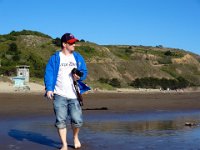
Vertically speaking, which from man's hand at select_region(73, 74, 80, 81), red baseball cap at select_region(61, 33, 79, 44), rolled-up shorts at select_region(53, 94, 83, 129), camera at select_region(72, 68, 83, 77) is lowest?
rolled-up shorts at select_region(53, 94, 83, 129)

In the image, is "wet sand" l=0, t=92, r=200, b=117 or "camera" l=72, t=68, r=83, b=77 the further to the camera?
"wet sand" l=0, t=92, r=200, b=117

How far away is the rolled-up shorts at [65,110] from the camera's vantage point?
21.0 feet

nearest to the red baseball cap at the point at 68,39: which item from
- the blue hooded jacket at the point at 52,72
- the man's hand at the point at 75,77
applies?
the blue hooded jacket at the point at 52,72

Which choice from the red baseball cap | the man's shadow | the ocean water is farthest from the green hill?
the red baseball cap

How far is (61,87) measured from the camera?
6.52m

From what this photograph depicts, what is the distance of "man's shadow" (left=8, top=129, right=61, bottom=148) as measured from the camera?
6941 millimetres

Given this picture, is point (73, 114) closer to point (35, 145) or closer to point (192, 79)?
point (35, 145)

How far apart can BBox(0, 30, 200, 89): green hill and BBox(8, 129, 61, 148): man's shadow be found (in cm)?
3090

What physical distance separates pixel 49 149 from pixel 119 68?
2304 inches

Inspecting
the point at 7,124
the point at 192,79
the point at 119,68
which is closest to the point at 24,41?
the point at 119,68

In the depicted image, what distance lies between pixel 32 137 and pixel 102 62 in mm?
57577

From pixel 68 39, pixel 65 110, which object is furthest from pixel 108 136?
pixel 68 39

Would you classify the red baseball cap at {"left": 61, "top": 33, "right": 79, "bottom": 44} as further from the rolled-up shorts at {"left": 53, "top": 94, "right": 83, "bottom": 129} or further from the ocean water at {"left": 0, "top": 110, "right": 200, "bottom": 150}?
the ocean water at {"left": 0, "top": 110, "right": 200, "bottom": 150}

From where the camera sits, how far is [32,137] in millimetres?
7574
